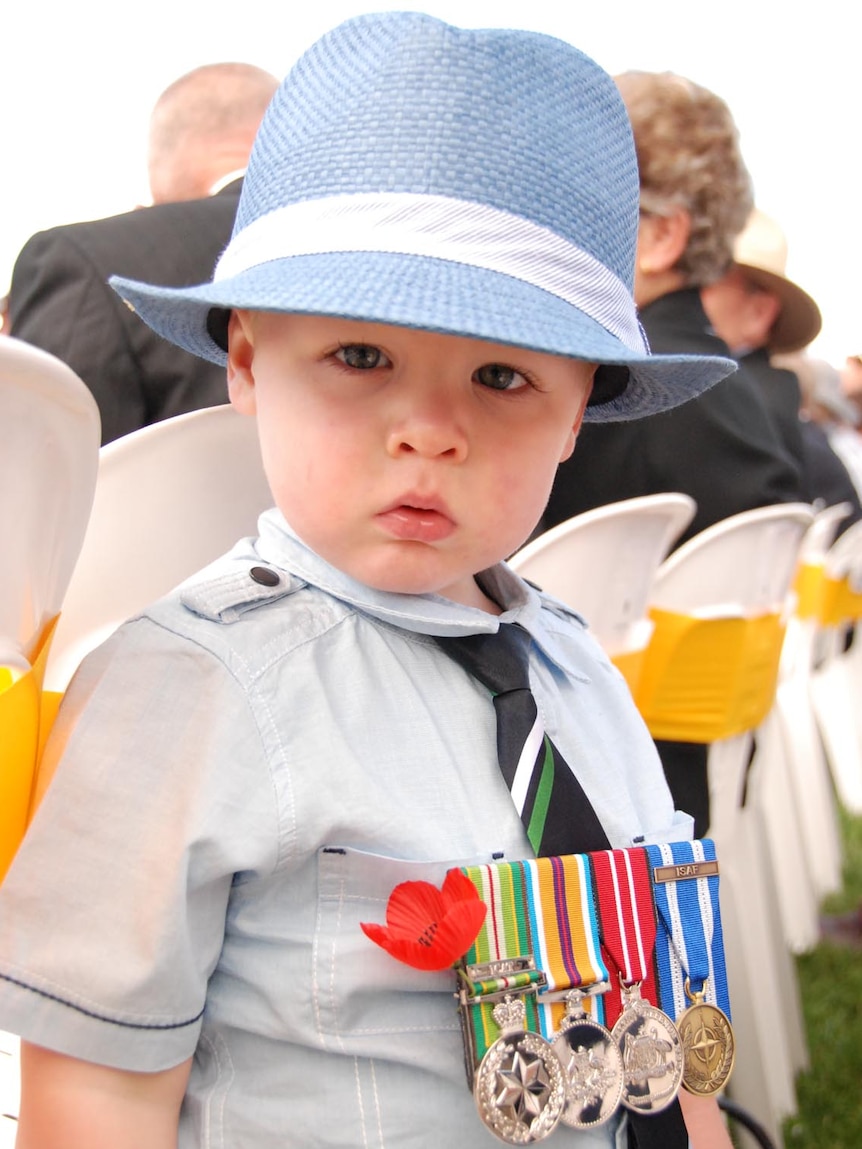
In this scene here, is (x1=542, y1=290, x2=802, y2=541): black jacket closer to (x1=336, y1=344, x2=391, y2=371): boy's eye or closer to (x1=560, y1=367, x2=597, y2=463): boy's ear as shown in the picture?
(x1=560, y1=367, x2=597, y2=463): boy's ear

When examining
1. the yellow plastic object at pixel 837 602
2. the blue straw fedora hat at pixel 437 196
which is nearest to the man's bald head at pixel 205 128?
the blue straw fedora hat at pixel 437 196

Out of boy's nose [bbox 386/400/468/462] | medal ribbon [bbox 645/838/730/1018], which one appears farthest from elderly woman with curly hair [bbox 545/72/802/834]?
boy's nose [bbox 386/400/468/462]

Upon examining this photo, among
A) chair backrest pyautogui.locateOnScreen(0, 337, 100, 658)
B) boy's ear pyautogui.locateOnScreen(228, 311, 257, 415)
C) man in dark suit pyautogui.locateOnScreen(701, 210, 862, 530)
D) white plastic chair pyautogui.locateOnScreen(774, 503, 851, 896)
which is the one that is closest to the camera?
chair backrest pyautogui.locateOnScreen(0, 337, 100, 658)

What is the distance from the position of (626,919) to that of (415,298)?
0.49m

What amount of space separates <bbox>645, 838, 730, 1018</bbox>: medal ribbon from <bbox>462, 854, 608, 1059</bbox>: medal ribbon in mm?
75

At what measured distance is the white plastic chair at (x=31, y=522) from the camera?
0.66 m

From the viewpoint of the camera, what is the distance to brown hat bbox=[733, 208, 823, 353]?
3070 mm

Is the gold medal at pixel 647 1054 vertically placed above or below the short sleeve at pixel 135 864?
below

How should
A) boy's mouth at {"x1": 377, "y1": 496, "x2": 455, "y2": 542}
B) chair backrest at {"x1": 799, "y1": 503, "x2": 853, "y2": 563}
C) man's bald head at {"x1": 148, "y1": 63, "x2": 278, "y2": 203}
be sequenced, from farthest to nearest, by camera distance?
chair backrest at {"x1": 799, "y1": 503, "x2": 853, "y2": 563} → man's bald head at {"x1": 148, "y1": 63, "x2": 278, "y2": 203} → boy's mouth at {"x1": 377, "y1": 496, "x2": 455, "y2": 542}

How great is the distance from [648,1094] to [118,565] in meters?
0.61

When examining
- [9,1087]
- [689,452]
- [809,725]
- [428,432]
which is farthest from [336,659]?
[809,725]

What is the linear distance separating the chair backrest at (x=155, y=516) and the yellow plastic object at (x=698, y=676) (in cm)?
100

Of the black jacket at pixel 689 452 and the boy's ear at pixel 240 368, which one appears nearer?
the boy's ear at pixel 240 368

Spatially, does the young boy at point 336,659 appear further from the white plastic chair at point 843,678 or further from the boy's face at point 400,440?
the white plastic chair at point 843,678
